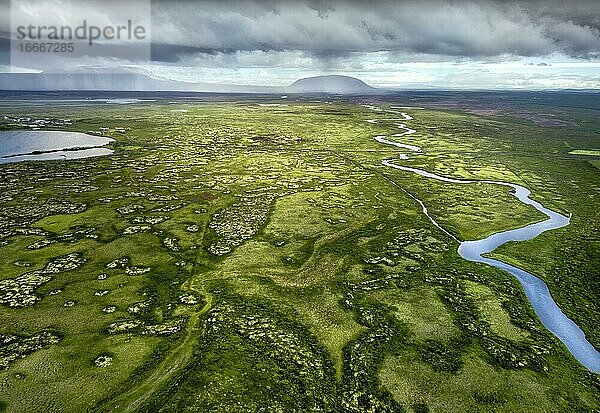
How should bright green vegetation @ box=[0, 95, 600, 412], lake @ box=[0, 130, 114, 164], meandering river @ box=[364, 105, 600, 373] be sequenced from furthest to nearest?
lake @ box=[0, 130, 114, 164] → meandering river @ box=[364, 105, 600, 373] → bright green vegetation @ box=[0, 95, 600, 412]

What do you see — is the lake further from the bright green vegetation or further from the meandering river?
the meandering river

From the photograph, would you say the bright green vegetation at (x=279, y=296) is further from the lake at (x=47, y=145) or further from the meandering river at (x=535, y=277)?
the lake at (x=47, y=145)

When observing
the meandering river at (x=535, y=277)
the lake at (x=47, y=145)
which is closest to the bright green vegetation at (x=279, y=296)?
the meandering river at (x=535, y=277)

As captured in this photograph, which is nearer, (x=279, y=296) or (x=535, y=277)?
(x=279, y=296)

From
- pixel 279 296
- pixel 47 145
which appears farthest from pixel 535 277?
pixel 47 145

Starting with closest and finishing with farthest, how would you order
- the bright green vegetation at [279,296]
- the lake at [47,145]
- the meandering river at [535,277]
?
1. the bright green vegetation at [279,296]
2. the meandering river at [535,277]
3. the lake at [47,145]

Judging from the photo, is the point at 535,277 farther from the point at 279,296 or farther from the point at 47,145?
the point at 47,145

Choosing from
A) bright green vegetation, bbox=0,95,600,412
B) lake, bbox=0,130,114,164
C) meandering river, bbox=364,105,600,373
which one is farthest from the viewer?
lake, bbox=0,130,114,164

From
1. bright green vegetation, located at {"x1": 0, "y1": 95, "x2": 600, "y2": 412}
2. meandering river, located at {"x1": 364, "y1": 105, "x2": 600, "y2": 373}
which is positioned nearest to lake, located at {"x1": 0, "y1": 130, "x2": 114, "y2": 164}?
bright green vegetation, located at {"x1": 0, "y1": 95, "x2": 600, "y2": 412}

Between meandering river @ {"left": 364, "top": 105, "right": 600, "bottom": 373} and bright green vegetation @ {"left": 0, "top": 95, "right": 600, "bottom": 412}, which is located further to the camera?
meandering river @ {"left": 364, "top": 105, "right": 600, "bottom": 373}
